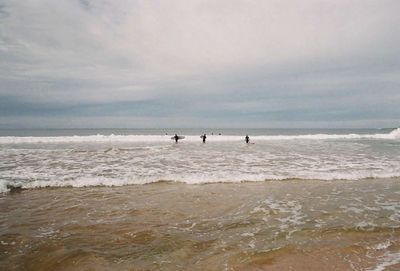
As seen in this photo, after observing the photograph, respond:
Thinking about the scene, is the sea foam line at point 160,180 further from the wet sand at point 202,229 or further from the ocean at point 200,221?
the wet sand at point 202,229

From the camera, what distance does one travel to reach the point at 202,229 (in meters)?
7.89

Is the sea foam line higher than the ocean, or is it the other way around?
the sea foam line

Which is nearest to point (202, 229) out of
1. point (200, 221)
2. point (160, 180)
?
point (200, 221)

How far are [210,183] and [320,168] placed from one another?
751 centimetres

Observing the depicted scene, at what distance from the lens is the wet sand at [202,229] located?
6023 mm

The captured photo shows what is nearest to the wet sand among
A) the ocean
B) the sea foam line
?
the ocean

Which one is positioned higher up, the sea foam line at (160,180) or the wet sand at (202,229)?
the sea foam line at (160,180)

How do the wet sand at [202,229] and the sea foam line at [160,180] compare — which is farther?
the sea foam line at [160,180]

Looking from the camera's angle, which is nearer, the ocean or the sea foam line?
the ocean

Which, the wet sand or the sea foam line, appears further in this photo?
the sea foam line

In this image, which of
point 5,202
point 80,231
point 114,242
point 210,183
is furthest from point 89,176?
point 114,242

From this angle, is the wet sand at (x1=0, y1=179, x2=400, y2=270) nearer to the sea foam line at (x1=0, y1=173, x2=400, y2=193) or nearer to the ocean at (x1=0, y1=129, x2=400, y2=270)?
the ocean at (x1=0, y1=129, x2=400, y2=270)

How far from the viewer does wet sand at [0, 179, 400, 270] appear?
6023mm

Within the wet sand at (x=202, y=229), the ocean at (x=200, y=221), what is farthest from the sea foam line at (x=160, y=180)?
the wet sand at (x=202, y=229)
